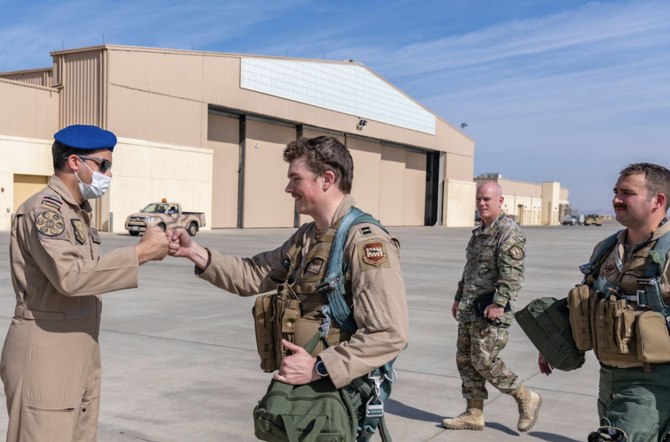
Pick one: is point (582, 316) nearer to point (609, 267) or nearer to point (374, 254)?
point (609, 267)

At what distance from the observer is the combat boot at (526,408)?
4.93 metres

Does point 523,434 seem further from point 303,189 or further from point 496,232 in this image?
point 303,189

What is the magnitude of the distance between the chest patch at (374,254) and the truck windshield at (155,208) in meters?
28.1

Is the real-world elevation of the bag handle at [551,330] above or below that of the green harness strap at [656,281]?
below

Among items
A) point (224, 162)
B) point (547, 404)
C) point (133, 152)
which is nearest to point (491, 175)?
point (224, 162)

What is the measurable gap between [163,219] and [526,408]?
24.6m

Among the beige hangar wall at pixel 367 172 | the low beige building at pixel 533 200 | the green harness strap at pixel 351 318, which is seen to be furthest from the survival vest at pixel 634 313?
the low beige building at pixel 533 200

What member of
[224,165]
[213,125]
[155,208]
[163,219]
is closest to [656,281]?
[163,219]

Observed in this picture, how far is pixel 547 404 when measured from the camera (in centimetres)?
567

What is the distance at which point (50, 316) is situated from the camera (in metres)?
2.89

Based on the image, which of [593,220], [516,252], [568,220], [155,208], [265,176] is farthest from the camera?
[593,220]

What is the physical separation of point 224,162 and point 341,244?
1405 inches

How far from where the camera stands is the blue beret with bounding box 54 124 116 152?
10.2 ft

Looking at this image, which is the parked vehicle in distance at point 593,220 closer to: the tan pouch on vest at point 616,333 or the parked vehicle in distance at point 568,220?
the parked vehicle in distance at point 568,220
